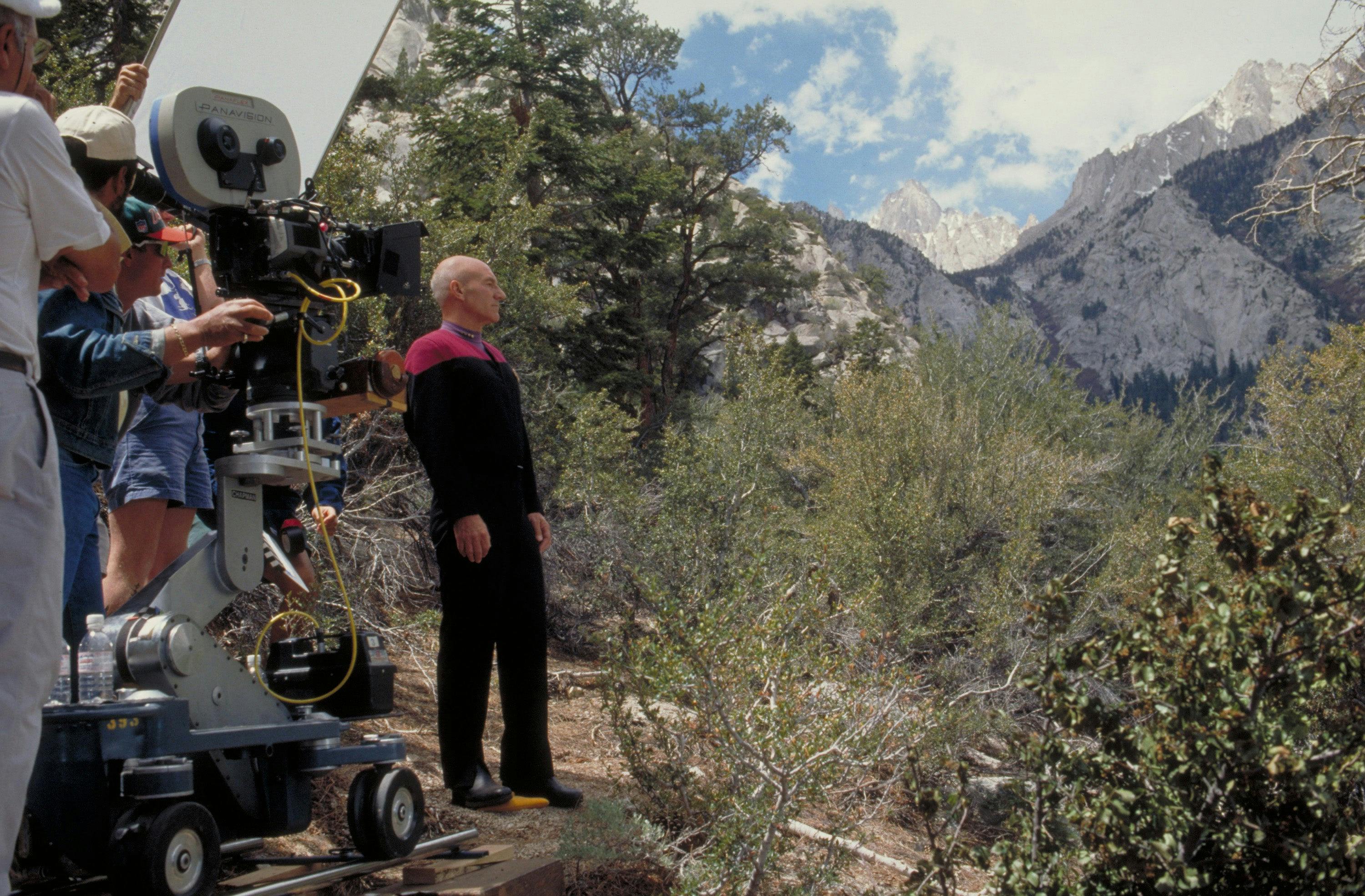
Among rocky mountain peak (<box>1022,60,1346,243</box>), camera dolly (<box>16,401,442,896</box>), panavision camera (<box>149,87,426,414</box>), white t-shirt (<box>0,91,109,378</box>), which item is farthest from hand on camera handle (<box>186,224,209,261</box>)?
rocky mountain peak (<box>1022,60,1346,243</box>)

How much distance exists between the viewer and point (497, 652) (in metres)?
3.38

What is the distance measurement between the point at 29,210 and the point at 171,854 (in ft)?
4.22

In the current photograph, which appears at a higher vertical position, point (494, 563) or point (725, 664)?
point (494, 563)

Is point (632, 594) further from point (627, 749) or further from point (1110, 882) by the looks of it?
point (1110, 882)

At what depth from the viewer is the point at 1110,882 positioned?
2238mm

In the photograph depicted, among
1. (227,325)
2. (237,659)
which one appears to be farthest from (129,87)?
(237,659)

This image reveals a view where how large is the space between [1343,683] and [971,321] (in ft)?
64.0

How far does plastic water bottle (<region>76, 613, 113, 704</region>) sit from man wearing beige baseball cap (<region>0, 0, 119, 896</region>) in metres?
0.45

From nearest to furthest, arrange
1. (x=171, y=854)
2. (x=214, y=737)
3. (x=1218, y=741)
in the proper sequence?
(x=171, y=854) → (x=1218, y=741) → (x=214, y=737)

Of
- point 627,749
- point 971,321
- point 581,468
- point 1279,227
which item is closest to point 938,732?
point 627,749

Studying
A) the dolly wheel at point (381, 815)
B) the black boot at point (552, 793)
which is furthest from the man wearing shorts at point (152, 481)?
the black boot at point (552, 793)

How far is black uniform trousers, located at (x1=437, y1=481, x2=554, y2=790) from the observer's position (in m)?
3.31

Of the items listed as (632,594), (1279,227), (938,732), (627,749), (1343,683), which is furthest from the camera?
(1279,227)

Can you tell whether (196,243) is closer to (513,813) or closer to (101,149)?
(101,149)
